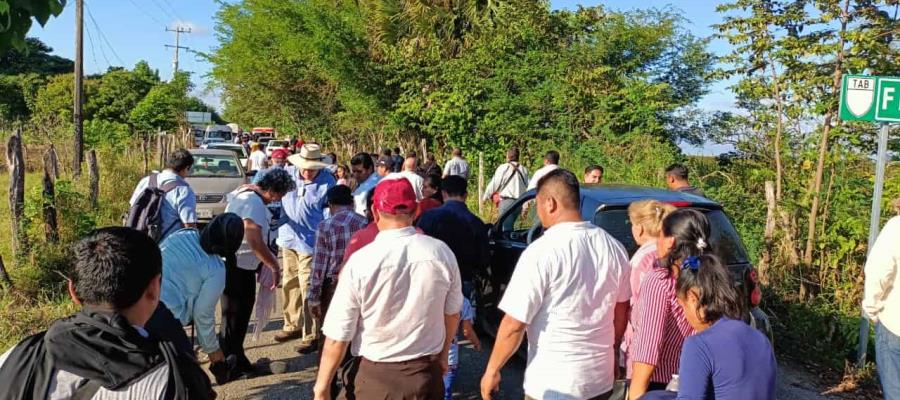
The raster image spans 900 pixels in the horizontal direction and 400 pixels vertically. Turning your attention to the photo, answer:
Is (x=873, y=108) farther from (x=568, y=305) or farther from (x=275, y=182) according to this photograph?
(x=275, y=182)

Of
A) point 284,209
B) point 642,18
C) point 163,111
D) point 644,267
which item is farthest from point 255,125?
point 644,267

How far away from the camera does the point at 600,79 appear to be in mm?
14875

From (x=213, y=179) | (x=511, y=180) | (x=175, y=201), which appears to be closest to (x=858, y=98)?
(x=511, y=180)

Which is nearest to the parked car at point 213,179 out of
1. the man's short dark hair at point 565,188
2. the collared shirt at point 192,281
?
the collared shirt at point 192,281

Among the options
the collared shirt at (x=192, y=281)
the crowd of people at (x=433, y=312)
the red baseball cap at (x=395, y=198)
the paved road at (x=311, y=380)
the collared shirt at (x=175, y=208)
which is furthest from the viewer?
the collared shirt at (x=175, y=208)

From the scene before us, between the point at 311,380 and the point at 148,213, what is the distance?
1943 millimetres

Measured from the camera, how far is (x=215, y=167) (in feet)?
45.1

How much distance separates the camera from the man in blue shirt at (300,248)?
20.0 feet

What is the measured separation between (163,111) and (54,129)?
368 inches

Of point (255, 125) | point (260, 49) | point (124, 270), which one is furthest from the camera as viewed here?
point (255, 125)

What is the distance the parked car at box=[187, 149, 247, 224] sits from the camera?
12.5m

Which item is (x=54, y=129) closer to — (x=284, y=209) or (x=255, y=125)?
(x=284, y=209)

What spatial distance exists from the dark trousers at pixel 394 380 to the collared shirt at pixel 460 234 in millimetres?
1805

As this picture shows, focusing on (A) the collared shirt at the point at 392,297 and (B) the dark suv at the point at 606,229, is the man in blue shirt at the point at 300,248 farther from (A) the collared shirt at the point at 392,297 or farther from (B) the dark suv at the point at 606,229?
(A) the collared shirt at the point at 392,297
